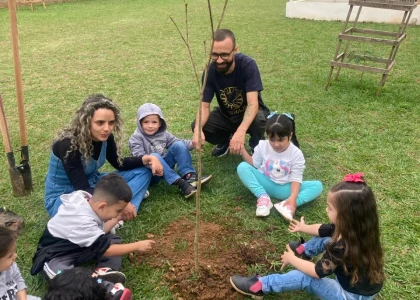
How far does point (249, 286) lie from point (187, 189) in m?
1.13

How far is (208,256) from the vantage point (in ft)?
8.13

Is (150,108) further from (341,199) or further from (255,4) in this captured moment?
(255,4)

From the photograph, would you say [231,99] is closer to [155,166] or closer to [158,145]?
[158,145]

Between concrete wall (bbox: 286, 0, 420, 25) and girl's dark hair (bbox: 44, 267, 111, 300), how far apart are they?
1077cm

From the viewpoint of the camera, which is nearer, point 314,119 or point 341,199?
point 341,199

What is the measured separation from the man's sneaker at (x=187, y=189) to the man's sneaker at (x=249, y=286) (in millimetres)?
1005

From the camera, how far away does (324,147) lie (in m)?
3.90

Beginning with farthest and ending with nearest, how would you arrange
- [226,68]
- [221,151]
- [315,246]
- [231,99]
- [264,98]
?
[264,98]
[221,151]
[231,99]
[226,68]
[315,246]

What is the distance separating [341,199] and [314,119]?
287cm

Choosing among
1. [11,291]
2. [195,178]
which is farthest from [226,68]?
[11,291]

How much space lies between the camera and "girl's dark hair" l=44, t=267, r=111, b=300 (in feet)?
5.83

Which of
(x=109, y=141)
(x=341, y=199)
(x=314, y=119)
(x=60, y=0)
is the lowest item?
(x=60, y=0)

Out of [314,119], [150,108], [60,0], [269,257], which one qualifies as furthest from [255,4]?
[269,257]

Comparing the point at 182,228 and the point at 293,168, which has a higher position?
the point at 293,168
